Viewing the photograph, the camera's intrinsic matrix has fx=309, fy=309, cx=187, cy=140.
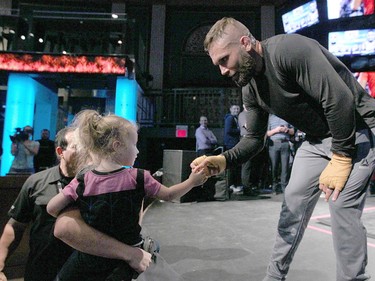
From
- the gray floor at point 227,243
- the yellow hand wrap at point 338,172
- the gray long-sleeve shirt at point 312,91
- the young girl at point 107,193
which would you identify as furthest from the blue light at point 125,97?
the yellow hand wrap at point 338,172

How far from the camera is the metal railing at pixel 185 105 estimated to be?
9812 millimetres

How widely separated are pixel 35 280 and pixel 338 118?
5.37 ft

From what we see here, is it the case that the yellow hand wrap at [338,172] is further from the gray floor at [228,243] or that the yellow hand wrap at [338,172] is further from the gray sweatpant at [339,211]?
the gray floor at [228,243]

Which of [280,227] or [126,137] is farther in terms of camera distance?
[280,227]

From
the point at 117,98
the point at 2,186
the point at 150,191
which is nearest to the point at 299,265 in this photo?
the point at 150,191

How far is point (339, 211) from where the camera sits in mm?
1399

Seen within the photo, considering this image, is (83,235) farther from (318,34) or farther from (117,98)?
(318,34)

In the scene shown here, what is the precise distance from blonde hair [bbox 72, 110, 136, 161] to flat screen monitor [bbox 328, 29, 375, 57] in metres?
9.76

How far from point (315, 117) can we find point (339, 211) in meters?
0.45

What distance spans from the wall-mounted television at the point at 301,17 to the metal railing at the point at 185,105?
9.66ft

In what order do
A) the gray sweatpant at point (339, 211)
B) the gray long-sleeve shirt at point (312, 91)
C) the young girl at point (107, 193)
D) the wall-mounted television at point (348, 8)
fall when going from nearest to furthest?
the young girl at point (107, 193)
the gray long-sleeve shirt at point (312, 91)
the gray sweatpant at point (339, 211)
the wall-mounted television at point (348, 8)

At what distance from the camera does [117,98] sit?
883cm

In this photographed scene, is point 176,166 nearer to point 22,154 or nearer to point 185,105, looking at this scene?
point 22,154

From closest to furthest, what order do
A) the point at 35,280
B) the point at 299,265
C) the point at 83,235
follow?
the point at 83,235
the point at 35,280
the point at 299,265
